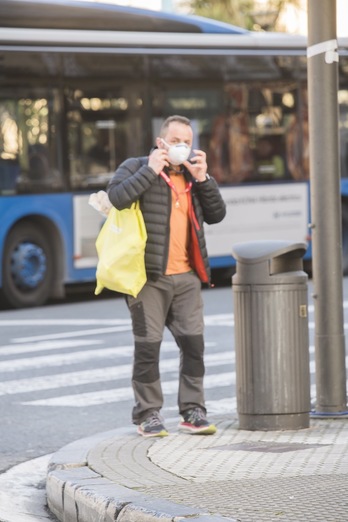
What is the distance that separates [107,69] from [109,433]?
33.2ft

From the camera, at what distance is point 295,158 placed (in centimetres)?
2025

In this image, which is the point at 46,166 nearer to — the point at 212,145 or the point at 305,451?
the point at 212,145

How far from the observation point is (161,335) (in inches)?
332

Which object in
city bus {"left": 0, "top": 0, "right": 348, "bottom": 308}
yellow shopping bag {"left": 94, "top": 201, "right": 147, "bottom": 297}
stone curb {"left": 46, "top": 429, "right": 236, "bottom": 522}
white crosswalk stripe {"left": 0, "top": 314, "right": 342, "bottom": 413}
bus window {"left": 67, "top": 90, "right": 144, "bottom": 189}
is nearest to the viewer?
stone curb {"left": 46, "top": 429, "right": 236, "bottom": 522}

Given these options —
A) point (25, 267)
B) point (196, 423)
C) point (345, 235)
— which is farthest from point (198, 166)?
point (345, 235)

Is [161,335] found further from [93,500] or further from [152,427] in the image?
[93,500]

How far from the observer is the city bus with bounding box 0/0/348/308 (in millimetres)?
17141

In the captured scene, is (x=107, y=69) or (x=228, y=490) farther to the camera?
(x=107, y=69)

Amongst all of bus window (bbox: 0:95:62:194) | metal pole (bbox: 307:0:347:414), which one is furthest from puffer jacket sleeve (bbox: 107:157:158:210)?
bus window (bbox: 0:95:62:194)

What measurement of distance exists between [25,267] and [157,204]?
926 cm

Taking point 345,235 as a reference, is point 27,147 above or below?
above

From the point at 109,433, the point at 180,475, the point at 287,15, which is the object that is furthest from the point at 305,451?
the point at 287,15

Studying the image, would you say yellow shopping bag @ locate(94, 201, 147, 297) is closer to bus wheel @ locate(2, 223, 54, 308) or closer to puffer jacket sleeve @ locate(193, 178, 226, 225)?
puffer jacket sleeve @ locate(193, 178, 226, 225)

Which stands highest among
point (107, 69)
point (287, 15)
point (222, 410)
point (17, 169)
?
point (287, 15)
